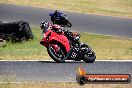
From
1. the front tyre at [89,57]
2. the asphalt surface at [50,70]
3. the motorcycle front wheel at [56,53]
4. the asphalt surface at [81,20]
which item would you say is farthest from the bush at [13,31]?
the asphalt surface at [50,70]

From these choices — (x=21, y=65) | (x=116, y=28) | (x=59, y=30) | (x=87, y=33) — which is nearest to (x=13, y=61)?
(x=21, y=65)

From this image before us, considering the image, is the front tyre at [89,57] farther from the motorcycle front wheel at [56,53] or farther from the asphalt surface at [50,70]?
the motorcycle front wheel at [56,53]

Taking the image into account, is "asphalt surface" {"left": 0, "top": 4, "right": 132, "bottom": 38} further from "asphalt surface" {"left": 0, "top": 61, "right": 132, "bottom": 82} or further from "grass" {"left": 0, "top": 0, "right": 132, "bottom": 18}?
"asphalt surface" {"left": 0, "top": 61, "right": 132, "bottom": 82}

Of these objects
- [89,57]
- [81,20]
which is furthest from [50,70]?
[81,20]

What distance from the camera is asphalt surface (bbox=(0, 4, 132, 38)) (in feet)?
91.3

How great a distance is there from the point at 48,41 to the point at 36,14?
15851 mm

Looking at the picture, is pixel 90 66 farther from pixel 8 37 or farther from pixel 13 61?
pixel 8 37

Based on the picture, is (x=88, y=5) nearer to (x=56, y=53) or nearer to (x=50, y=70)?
(x=56, y=53)

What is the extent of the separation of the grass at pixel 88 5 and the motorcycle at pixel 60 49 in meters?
17.1

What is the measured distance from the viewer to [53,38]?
14.4m

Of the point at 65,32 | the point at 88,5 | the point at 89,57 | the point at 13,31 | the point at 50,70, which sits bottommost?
the point at 88,5

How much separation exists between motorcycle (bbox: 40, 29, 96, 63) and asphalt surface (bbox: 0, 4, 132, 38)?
1269cm

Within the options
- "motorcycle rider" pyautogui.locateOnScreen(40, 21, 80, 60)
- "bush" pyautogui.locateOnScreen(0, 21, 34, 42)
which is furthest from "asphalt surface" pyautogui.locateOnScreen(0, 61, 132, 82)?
"bush" pyautogui.locateOnScreen(0, 21, 34, 42)

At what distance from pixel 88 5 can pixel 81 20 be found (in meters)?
5.28
